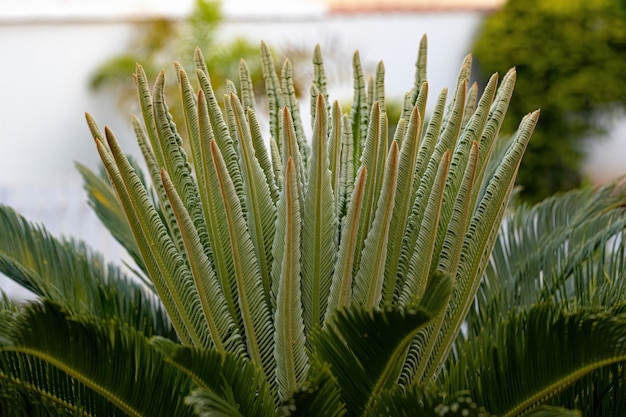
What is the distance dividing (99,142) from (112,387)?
34 centimetres

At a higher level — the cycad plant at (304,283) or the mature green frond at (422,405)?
the cycad plant at (304,283)

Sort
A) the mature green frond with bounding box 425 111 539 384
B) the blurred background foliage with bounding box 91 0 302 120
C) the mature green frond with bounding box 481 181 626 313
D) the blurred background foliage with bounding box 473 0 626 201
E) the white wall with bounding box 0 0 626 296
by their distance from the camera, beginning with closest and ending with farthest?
the mature green frond with bounding box 425 111 539 384, the mature green frond with bounding box 481 181 626 313, the blurred background foliage with bounding box 91 0 302 120, the white wall with bounding box 0 0 626 296, the blurred background foliage with bounding box 473 0 626 201

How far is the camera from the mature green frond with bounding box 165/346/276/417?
999 millimetres

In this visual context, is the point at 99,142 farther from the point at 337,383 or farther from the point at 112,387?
the point at 337,383

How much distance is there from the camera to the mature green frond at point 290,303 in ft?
3.90

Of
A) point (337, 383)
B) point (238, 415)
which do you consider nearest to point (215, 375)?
point (238, 415)

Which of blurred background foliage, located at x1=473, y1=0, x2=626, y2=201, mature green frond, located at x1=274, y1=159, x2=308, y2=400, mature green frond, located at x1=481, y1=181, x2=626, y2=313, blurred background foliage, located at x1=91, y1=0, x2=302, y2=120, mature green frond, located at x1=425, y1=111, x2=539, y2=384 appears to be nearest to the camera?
mature green frond, located at x1=274, y1=159, x2=308, y2=400

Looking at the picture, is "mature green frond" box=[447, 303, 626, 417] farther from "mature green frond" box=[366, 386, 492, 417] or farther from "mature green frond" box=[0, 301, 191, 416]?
"mature green frond" box=[0, 301, 191, 416]

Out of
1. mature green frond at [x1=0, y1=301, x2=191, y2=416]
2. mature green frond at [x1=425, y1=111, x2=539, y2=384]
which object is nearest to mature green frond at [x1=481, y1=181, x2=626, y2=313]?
mature green frond at [x1=425, y1=111, x2=539, y2=384]

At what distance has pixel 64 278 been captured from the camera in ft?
5.52

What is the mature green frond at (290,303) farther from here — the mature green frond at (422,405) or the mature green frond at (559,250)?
the mature green frond at (559,250)

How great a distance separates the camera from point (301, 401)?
102cm

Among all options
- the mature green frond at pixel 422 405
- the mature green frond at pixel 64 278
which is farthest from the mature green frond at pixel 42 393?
the mature green frond at pixel 422 405

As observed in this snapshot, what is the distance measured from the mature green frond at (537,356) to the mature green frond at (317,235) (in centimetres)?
23
